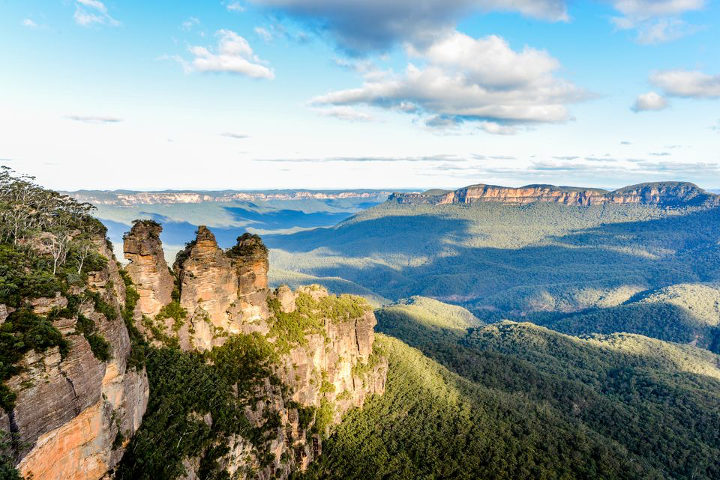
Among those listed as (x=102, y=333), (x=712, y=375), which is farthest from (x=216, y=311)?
(x=712, y=375)

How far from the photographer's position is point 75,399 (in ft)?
68.8

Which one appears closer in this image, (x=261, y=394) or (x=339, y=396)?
(x=261, y=394)

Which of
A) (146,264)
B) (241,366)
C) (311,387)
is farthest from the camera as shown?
(311,387)

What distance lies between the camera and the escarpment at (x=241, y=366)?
3216 centimetres

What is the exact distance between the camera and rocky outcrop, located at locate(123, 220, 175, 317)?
3794 cm

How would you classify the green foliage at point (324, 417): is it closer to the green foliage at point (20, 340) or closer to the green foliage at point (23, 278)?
the green foliage at point (23, 278)

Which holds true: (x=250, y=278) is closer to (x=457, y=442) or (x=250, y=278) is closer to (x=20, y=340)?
(x=20, y=340)

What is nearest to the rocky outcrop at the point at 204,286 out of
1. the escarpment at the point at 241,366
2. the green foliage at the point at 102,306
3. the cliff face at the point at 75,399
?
the escarpment at the point at 241,366

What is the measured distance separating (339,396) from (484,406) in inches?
1024

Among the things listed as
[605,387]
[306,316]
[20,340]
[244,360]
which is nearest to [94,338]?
[20,340]

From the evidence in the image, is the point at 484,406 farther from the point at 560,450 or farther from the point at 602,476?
the point at 602,476

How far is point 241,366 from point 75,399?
74.2ft

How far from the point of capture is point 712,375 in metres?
122

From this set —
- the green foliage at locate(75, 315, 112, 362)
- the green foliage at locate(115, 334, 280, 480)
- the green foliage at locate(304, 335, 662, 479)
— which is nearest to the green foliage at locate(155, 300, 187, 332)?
the green foliage at locate(115, 334, 280, 480)
